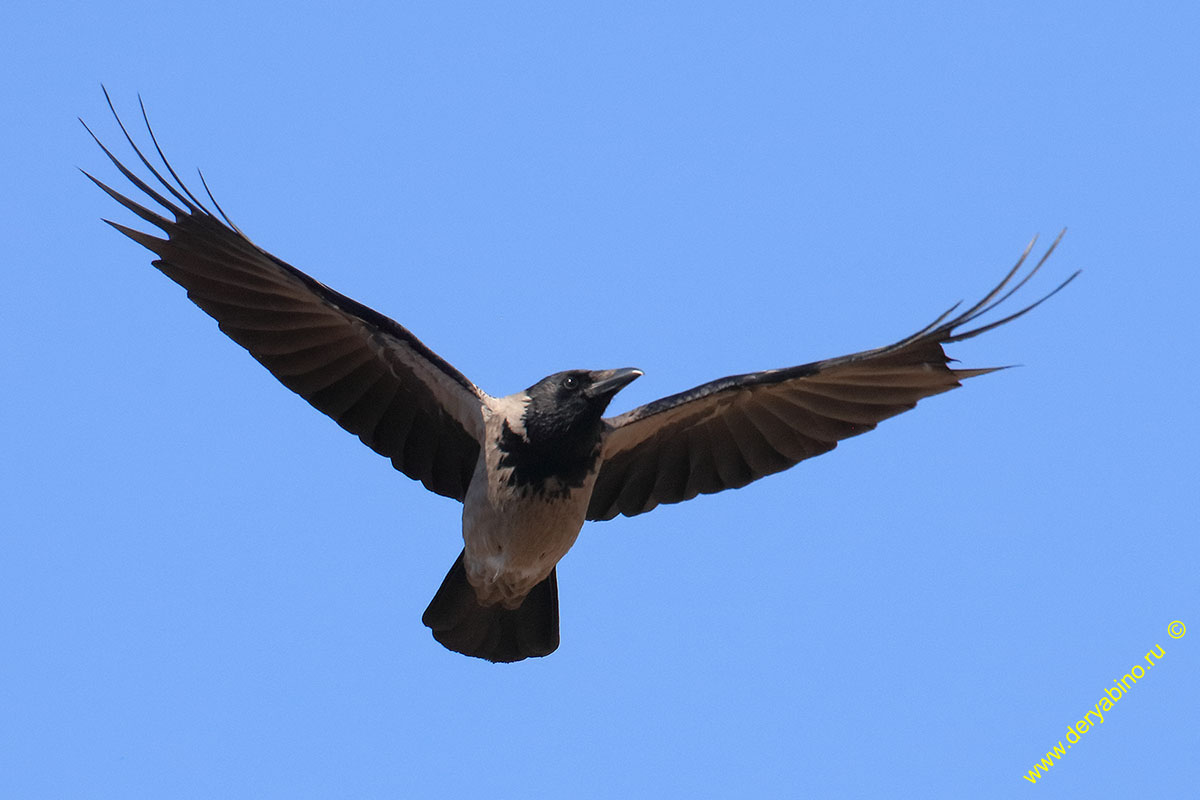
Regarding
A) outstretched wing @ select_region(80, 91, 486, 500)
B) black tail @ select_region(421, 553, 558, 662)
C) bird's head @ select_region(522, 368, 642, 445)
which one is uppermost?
outstretched wing @ select_region(80, 91, 486, 500)

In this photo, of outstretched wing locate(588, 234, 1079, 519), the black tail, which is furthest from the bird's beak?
the black tail

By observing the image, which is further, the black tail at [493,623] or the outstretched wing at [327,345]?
the black tail at [493,623]

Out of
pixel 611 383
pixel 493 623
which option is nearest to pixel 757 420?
pixel 611 383

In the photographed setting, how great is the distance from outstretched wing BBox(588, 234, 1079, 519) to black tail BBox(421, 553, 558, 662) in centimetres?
67

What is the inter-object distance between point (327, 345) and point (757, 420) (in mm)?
2652

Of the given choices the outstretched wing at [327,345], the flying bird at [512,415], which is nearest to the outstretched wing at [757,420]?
the flying bird at [512,415]

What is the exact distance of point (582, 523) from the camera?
9914 mm

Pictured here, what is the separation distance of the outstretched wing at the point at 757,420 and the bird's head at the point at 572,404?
→ 0.50 m

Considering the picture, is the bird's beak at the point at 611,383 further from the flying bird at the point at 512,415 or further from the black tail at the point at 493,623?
the black tail at the point at 493,623

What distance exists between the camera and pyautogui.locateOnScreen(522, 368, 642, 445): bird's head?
9633 mm

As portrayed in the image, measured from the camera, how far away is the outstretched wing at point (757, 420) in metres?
9.84

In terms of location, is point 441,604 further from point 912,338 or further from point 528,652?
point 912,338

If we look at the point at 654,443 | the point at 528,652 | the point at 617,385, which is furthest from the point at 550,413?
the point at 528,652

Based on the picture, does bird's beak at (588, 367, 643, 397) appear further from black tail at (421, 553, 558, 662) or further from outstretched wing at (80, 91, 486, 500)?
black tail at (421, 553, 558, 662)
